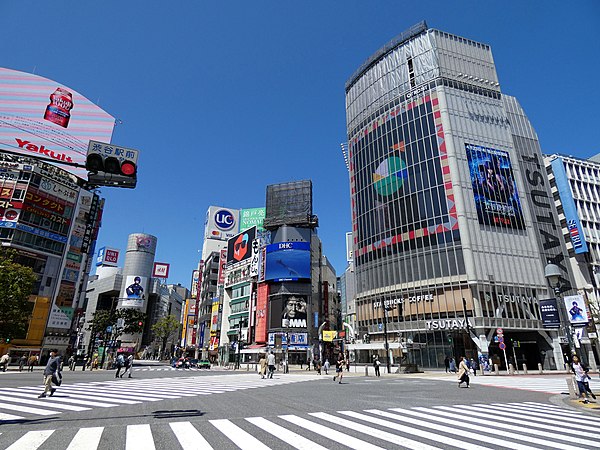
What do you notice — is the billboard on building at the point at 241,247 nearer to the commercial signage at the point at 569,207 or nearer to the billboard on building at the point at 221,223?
the billboard on building at the point at 221,223

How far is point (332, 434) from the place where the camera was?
7074mm

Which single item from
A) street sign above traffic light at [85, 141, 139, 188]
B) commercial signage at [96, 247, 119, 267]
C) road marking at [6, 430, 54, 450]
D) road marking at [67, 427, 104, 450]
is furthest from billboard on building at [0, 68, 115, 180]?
commercial signage at [96, 247, 119, 267]

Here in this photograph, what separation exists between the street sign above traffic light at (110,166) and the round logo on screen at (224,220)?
337 feet

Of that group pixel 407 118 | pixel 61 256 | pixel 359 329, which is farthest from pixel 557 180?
pixel 61 256

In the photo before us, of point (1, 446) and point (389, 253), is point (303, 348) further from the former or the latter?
point (1, 446)

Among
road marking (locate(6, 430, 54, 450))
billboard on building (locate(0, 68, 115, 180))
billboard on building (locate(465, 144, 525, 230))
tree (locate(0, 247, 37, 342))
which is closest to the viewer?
road marking (locate(6, 430, 54, 450))

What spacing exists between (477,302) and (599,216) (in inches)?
1310

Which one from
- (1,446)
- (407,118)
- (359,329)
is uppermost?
(407,118)

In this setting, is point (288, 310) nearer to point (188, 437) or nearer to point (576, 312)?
point (576, 312)

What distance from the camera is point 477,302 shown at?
147ft

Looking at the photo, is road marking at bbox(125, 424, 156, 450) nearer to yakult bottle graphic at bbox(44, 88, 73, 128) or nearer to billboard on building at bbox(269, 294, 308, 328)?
billboard on building at bbox(269, 294, 308, 328)

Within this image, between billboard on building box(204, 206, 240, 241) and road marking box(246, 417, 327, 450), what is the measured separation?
100 m

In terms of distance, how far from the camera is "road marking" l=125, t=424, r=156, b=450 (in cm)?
603

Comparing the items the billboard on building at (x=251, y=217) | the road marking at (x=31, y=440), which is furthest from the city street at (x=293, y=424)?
the billboard on building at (x=251, y=217)
